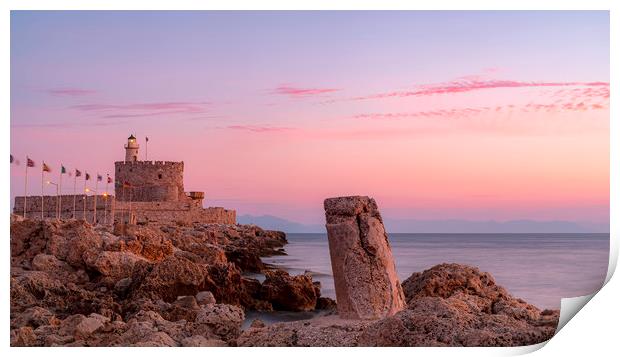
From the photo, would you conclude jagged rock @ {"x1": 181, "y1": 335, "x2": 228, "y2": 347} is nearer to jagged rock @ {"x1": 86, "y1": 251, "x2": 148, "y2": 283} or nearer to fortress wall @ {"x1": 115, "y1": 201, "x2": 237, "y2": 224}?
jagged rock @ {"x1": 86, "y1": 251, "x2": 148, "y2": 283}

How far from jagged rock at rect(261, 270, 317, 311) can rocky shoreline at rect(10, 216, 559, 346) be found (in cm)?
1

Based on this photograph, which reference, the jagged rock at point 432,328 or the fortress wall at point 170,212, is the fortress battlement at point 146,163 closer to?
the fortress wall at point 170,212

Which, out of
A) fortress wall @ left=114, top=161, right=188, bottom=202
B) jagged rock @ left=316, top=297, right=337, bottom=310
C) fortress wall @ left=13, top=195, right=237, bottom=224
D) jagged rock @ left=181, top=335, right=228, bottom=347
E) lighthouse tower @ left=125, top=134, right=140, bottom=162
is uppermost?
lighthouse tower @ left=125, top=134, right=140, bottom=162

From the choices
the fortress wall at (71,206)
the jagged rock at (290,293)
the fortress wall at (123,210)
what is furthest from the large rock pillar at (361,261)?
the fortress wall at (71,206)

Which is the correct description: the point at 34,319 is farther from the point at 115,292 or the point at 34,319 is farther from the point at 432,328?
the point at 432,328

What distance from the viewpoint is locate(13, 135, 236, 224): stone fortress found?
38594 millimetres

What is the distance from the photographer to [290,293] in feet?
40.0

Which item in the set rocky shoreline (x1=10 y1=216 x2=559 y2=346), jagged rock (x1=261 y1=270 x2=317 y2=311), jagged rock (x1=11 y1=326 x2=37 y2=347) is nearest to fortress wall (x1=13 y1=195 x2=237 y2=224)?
rocky shoreline (x1=10 y1=216 x2=559 y2=346)

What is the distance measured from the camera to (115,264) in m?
13.1
